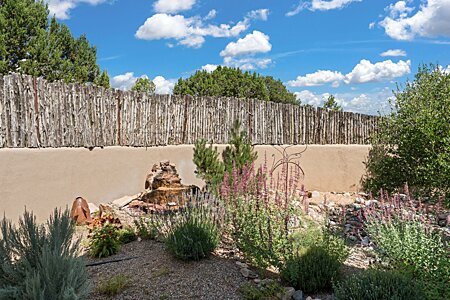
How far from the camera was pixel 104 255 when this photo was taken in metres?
4.33

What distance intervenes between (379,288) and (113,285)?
2.10m

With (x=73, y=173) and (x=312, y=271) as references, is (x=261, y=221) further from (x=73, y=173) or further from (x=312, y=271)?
(x=73, y=173)

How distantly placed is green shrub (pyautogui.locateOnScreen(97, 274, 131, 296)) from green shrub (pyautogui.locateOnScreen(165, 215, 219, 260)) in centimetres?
54

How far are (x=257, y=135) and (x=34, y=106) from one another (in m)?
4.68

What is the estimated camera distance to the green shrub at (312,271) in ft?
10.7

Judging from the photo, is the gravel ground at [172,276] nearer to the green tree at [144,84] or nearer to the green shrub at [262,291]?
the green shrub at [262,291]

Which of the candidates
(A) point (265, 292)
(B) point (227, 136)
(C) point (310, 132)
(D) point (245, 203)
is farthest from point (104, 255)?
(C) point (310, 132)

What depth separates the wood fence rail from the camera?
5.59 m

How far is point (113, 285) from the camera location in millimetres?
3299

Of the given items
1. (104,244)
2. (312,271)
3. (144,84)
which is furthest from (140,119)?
(144,84)

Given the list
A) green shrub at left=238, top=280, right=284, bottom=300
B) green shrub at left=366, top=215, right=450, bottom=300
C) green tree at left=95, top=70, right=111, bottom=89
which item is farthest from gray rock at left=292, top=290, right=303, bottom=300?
green tree at left=95, top=70, right=111, bottom=89

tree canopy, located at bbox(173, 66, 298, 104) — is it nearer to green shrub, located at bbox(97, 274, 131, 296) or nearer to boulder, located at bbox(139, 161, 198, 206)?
boulder, located at bbox(139, 161, 198, 206)

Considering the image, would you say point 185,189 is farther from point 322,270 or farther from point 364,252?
point 322,270

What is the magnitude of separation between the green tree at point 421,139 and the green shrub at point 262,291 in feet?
12.2
